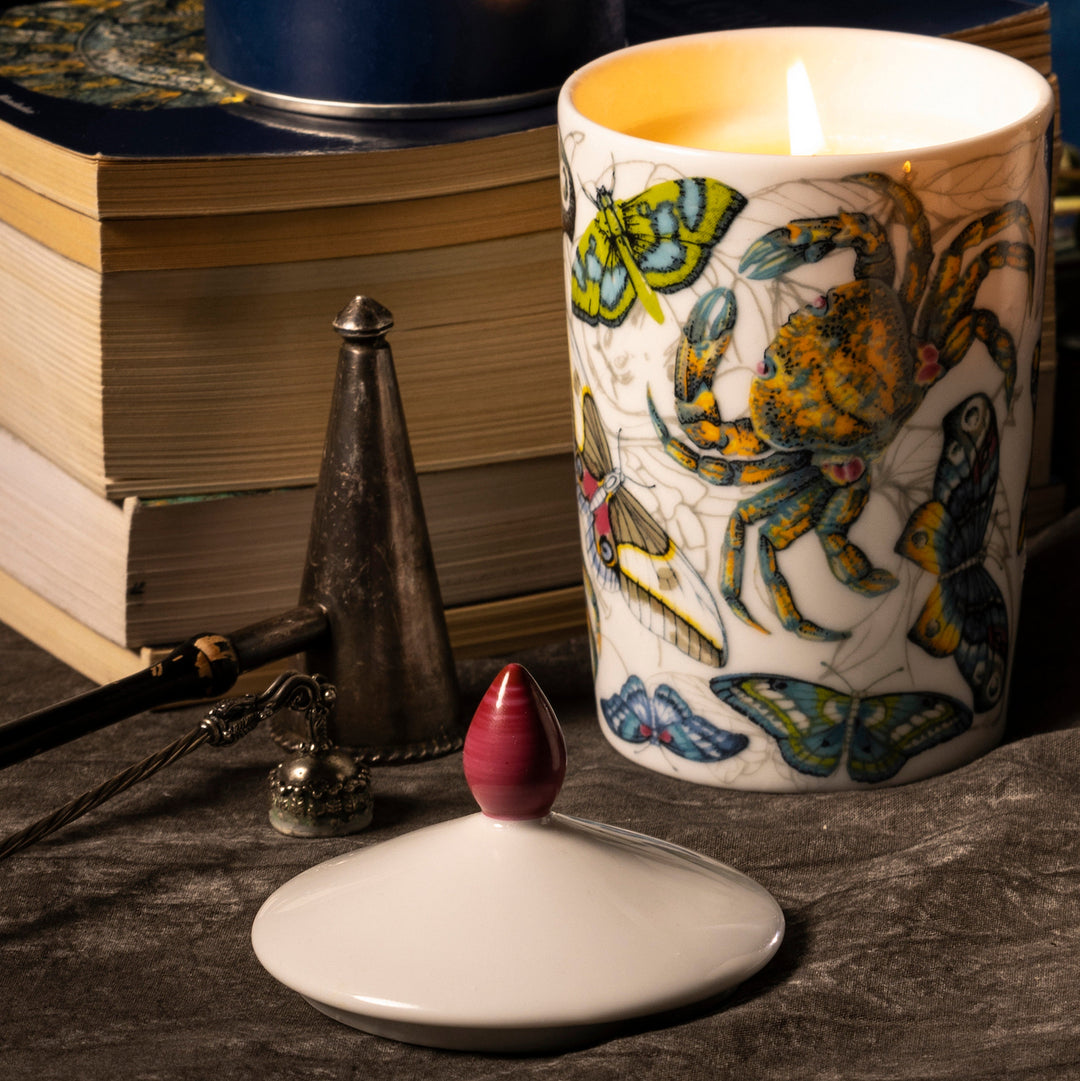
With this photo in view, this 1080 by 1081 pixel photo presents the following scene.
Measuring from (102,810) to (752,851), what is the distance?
0.23 m

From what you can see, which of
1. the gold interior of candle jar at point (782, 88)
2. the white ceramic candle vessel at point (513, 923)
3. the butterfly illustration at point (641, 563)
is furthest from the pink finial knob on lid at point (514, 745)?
the gold interior of candle jar at point (782, 88)

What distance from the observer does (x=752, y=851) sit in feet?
1.92

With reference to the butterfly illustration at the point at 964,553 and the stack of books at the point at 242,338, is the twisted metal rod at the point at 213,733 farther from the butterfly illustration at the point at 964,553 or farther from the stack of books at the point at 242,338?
the butterfly illustration at the point at 964,553

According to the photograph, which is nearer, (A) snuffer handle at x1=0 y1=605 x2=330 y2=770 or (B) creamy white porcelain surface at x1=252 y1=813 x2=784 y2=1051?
(B) creamy white porcelain surface at x1=252 y1=813 x2=784 y2=1051

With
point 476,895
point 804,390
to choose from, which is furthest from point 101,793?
point 804,390

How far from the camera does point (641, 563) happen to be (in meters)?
0.61

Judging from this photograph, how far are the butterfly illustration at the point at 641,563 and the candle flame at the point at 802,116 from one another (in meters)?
0.12

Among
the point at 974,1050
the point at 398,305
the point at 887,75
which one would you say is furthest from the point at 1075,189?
the point at 974,1050

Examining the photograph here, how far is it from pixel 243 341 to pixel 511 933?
0.28 meters

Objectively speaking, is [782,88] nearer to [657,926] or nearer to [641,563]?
[641,563]

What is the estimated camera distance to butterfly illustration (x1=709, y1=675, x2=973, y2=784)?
0.60 metres

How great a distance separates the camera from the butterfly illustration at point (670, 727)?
619 mm

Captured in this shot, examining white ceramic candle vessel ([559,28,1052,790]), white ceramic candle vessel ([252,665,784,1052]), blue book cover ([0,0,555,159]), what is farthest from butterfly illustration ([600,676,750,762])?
blue book cover ([0,0,555,159])

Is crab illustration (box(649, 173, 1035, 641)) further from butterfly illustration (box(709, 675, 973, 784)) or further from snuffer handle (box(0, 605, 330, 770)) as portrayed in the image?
snuffer handle (box(0, 605, 330, 770))
